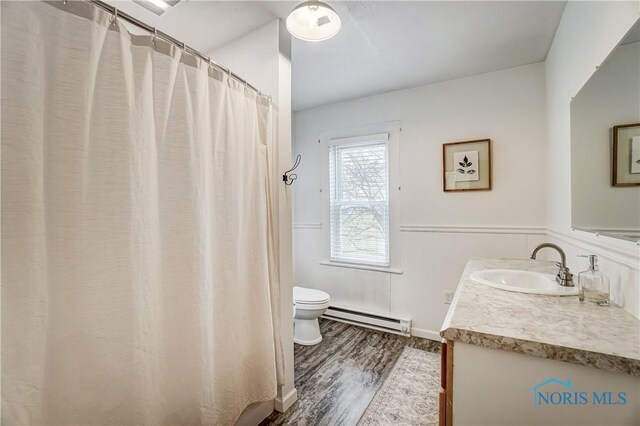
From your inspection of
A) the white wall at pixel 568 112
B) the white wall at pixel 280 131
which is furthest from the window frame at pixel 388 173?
the white wall at pixel 280 131

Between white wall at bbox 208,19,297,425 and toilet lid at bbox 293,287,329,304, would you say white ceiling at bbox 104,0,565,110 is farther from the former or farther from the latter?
toilet lid at bbox 293,287,329,304

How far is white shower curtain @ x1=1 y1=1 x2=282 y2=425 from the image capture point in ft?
2.45

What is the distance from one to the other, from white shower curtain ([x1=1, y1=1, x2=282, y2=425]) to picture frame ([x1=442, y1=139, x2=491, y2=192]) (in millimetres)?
1933

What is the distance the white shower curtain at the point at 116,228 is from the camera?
0.75 meters

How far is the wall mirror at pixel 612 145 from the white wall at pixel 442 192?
99 centimetres

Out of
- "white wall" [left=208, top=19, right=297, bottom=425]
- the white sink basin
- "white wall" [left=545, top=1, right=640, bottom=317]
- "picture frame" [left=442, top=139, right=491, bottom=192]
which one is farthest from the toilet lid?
"white wall" [left=545, top=1, right=640, bottom=317]

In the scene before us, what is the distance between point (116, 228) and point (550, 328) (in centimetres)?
142

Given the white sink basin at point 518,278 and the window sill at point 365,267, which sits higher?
the white sink basin at point 518,278

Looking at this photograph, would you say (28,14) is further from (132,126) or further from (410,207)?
(410,207)

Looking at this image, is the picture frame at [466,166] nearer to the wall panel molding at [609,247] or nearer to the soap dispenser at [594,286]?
the wall panel molding at [609,247]

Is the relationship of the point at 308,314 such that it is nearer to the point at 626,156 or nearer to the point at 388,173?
the point at 388,173

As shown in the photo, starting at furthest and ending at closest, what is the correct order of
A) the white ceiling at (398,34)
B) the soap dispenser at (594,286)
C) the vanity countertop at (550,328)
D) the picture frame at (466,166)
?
1. the picture frame at (466,166)
2. the white ceiling at (398,34)
3. the soap dispenser at (594,286)
4. the vanity countertop at (550,328)

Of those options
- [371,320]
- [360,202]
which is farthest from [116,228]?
[371,320]

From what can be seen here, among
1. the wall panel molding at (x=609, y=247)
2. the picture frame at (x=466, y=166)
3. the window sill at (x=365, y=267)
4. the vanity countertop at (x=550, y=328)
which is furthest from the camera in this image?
the window sill at (x=365, y=267)
